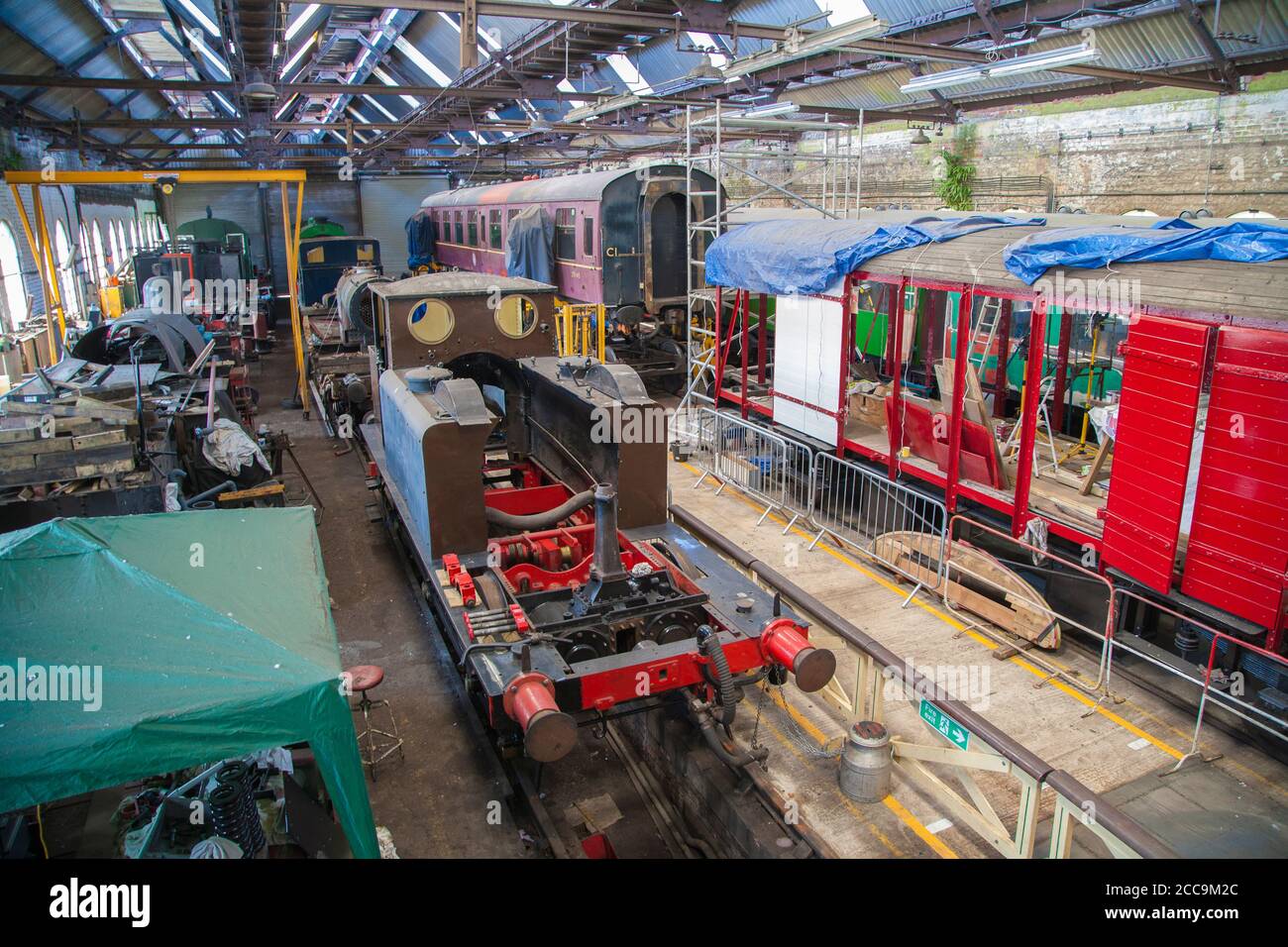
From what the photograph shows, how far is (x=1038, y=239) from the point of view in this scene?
23.6 ft

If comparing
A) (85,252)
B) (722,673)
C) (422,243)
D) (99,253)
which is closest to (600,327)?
(722,673)

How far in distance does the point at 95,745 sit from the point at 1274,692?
269 inches

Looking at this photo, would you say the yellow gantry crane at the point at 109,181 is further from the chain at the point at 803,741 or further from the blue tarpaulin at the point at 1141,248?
the chain at the point at 803,741

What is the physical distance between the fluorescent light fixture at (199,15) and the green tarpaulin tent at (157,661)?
47.4 feet

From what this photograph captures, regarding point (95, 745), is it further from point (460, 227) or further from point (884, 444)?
point (460, 227)

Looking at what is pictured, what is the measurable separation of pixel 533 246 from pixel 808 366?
9.97 m

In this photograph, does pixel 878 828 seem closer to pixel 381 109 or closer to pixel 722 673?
pixel 722 673

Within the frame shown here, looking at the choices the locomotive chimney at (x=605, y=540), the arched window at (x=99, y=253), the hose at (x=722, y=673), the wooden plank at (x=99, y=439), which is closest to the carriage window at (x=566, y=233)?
the wooden plank at (x=99, y=439)

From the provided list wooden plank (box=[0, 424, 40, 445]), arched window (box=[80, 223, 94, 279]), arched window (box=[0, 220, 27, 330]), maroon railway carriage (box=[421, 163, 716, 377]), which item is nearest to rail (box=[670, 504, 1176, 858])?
wooden plank (box=[0, 424, 40, 445])

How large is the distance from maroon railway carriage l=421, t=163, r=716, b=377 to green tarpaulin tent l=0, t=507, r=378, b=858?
1220 cm

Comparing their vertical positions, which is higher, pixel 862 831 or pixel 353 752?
pixel 353 752

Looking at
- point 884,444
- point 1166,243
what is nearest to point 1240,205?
point 884,444

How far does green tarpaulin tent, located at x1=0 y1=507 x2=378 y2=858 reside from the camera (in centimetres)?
327

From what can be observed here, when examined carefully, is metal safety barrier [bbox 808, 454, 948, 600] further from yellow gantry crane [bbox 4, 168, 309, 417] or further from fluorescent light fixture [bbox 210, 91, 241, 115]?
fluorescent light fixture [bbox 210, 91, 241, 115]
